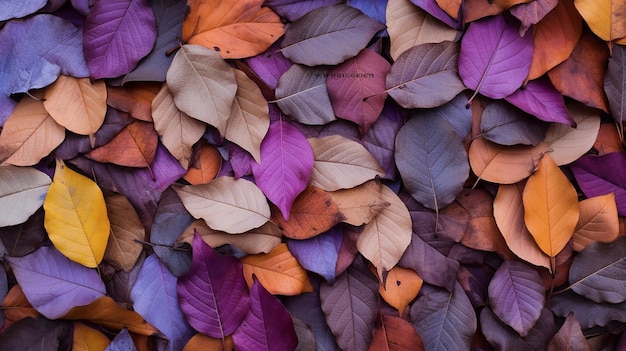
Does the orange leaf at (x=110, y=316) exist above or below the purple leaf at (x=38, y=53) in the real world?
below

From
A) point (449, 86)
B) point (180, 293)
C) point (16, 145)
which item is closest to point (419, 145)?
point (449, 86)

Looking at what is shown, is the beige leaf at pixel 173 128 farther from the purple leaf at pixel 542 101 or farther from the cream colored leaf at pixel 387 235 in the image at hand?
the purple leaf at pixel 542 101

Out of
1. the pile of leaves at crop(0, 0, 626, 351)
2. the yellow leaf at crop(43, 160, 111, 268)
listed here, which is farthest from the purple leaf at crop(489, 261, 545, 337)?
the yellow leaf at crop(43, 160, 111, 268)

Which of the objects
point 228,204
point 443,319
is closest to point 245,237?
point 228,204

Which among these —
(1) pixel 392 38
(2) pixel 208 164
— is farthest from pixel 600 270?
(2) pixel 208 164

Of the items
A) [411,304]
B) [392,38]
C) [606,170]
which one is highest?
[392,38]

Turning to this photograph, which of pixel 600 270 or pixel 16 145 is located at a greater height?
pixel 16 145

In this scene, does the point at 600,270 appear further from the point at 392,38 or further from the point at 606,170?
the point at 392,38

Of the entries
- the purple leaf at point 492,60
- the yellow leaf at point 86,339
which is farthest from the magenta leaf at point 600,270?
the yellow leaf at point 86,339

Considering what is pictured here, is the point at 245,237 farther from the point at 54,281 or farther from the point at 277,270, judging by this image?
the point at 54,281
